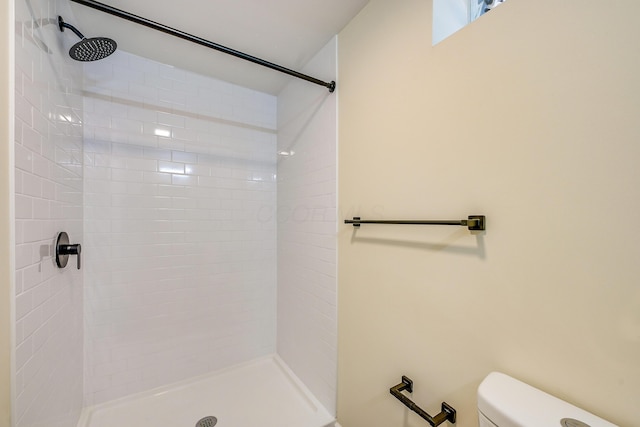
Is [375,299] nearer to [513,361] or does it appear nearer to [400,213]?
[400,213]

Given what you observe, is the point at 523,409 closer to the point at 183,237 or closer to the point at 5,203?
the point at 5,203

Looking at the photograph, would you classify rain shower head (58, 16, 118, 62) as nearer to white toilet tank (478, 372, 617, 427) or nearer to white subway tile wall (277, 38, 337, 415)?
white subway tile wall (277, 38, 337, 415)

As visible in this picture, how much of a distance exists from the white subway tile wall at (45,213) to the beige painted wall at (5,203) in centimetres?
4

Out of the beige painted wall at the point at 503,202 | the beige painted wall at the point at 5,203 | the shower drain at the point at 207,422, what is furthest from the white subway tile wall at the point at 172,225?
the beige painted wall at the point at 503,202

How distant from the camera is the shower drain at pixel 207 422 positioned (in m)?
1.55

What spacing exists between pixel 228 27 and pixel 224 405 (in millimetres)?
2355

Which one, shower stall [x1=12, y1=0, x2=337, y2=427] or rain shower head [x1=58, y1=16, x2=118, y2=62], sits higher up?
rain shower head [x1=58, y1=16, x2=118, y2=62]

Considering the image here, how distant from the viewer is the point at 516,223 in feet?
2.40

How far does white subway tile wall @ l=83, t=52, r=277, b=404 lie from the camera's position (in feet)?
5.39

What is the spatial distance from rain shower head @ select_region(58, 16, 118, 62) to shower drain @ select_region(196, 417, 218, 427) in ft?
6.69

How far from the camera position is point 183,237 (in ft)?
6.15

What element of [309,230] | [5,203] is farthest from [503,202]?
[5,203]

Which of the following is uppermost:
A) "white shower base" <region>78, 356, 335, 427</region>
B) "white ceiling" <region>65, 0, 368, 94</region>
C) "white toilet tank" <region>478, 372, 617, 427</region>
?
"white ceiling" <region>65, 0, 368, 94</region>

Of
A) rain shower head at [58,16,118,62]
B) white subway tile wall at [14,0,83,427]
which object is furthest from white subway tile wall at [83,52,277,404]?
rain shower head at [58,16,118,62]
